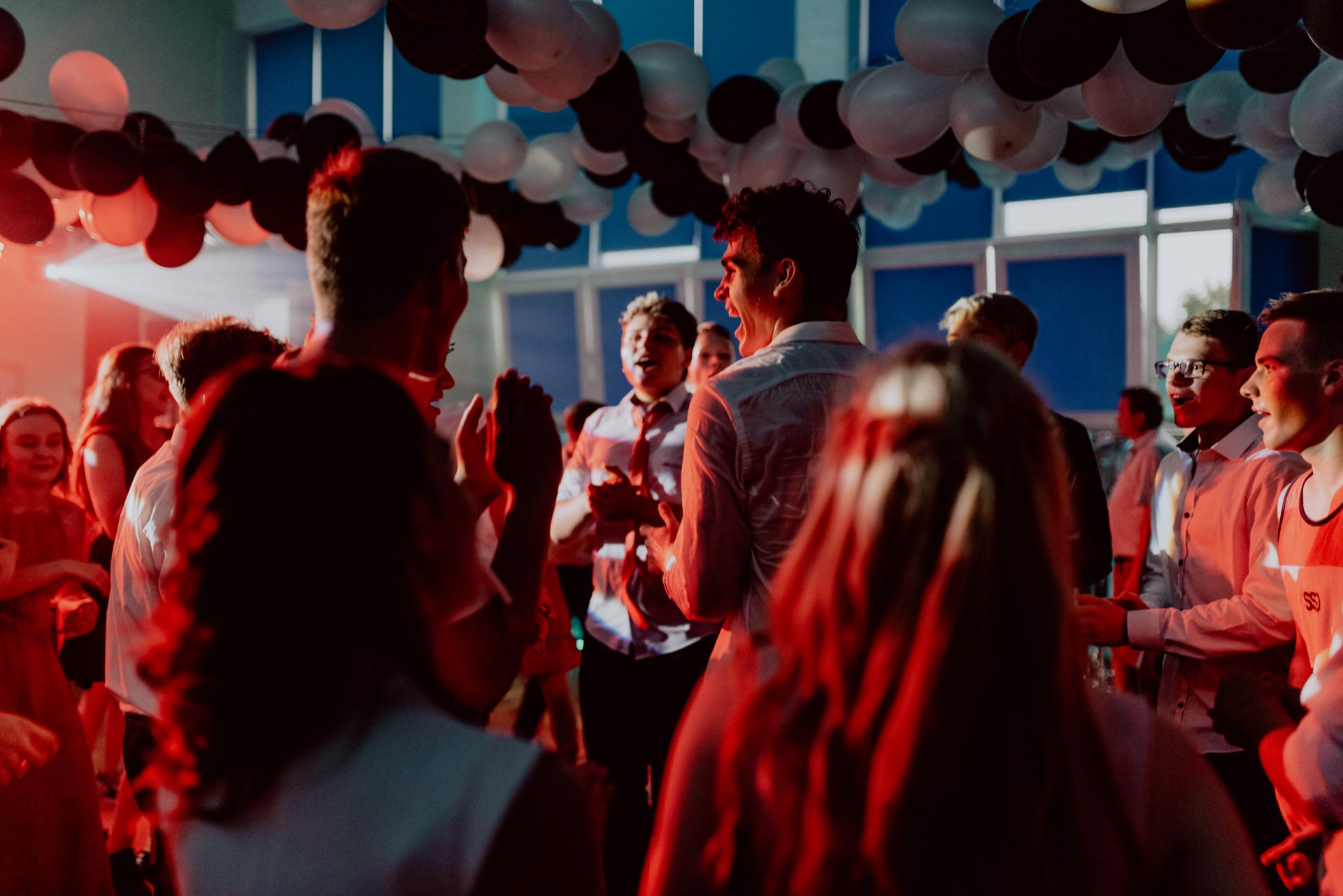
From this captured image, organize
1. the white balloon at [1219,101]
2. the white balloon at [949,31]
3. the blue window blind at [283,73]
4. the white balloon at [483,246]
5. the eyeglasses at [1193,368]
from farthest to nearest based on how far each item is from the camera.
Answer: the blue window blind at [283,73] < the white balloon at [483,246] < the white balloon at [1219,101] < the white balloon at [949,31] < the eyeglasses at [1193,368]

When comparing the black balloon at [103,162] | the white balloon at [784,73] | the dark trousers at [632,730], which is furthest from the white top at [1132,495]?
the black balloon at [103,162]

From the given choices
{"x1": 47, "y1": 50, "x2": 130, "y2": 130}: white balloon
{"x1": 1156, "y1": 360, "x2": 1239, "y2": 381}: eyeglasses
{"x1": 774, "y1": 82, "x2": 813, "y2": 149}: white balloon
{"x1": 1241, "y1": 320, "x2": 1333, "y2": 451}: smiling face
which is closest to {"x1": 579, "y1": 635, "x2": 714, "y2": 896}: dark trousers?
{"x1": 1156, "y1": 360, "x2": 1239, "y2": 381}: eyeglasses

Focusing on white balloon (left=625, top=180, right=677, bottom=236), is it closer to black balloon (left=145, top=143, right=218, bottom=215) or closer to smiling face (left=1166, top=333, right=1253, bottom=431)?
black balloon (left=145, top=143, right=218, bottom=215)

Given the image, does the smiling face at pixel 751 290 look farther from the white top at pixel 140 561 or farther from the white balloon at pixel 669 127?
the white balloon at pixel 669 127

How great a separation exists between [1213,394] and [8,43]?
4.62 m

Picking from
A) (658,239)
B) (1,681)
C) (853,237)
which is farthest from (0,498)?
(658,239)

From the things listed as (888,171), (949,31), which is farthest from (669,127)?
(949,31)

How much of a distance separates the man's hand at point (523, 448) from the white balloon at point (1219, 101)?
4844mm

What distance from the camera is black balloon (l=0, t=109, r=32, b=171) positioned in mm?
4547

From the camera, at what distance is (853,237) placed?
2117mm

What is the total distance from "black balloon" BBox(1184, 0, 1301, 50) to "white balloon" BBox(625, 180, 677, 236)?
12.0 ft

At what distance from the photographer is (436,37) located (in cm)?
346

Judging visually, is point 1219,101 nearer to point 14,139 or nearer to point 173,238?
point 173,238

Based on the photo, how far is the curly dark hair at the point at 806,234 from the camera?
2082mm
